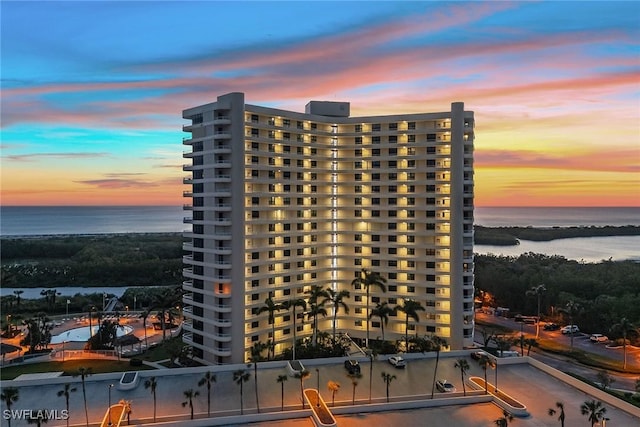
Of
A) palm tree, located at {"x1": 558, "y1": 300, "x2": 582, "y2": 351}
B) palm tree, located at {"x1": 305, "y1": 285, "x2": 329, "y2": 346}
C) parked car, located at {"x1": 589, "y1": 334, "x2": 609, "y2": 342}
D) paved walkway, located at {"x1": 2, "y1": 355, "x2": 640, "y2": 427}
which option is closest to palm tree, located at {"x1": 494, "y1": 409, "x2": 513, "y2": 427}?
paved walkway, located at {"x1": 2, "y1": 355, "x2": 640, "y2": 427}

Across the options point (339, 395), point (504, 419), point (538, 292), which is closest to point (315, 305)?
point (339, 395)

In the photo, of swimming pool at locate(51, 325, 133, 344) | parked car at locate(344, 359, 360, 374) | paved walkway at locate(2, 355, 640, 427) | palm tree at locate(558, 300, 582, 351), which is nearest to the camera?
paved walkway at locate(2, 355, 640, 427)

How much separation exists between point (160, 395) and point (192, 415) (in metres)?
6.67

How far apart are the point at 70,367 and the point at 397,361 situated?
1640 inches

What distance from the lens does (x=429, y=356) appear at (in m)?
53.2

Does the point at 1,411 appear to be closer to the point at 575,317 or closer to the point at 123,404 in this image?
the point at 123,404

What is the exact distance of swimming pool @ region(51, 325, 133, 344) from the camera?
70738 mm

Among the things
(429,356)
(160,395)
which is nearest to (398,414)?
(429,356)

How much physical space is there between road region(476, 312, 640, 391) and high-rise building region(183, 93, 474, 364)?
13.0 m

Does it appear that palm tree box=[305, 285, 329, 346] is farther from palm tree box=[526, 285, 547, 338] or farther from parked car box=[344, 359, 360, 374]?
palm tree box=[526, 285, 547, 338]

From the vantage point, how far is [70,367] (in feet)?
196

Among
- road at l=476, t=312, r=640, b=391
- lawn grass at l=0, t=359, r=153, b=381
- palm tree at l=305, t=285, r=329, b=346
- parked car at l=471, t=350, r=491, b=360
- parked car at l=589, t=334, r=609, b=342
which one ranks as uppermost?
palm tree at l=305, t=285, r=329, b=346

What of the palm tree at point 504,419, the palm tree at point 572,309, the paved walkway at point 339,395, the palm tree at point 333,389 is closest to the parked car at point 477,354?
the paved walkway at point 339,395

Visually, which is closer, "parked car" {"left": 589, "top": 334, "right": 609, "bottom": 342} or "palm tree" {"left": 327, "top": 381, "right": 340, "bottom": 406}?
"palm tree" {"left": 327, "top": 381, "right": 340, "bottom": 406}
